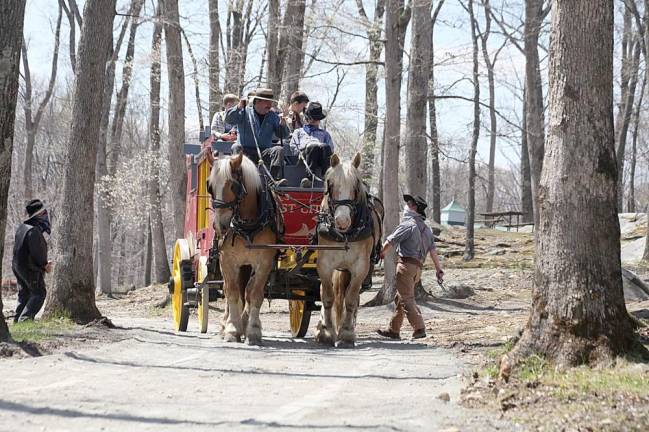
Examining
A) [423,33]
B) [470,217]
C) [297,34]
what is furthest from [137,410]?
[470,217]

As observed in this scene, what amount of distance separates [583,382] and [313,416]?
2.13 meters

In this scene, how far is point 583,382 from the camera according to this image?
6.94m

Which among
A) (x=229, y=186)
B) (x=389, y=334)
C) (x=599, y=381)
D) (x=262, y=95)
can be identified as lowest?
(x=389, y=334)

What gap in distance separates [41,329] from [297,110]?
14.7ft

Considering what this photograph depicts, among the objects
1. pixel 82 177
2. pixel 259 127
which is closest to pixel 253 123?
pixel 259 127

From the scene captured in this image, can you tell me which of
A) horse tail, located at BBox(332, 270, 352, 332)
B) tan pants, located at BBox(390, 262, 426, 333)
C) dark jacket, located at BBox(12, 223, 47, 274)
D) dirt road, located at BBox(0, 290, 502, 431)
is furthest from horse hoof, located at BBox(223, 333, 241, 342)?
dark jacket, located at BBox(12, 223, 47, 274)

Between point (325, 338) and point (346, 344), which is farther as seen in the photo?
point (325, 338)

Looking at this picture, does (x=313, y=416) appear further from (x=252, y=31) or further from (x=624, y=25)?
(x=624, y=25)

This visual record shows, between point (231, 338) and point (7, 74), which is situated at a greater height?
point (7, 74)

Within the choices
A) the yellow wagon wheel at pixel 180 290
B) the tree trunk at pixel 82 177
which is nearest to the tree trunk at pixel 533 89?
the yellow wagon wheel at pixel 180 290

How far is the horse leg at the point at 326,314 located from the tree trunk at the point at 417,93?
26.4ft

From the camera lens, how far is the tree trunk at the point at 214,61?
1148 inches

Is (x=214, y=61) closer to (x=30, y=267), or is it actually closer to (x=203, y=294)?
(x=30, y=267)

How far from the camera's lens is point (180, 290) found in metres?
14.3
